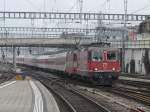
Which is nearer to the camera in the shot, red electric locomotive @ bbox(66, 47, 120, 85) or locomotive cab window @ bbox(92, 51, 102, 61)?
red electric locomotive @ bbox(66, 47, 120, 85)

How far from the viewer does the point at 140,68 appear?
7531 cm

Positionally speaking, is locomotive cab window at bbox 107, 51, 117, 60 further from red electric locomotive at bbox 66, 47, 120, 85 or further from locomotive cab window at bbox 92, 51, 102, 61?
locomotive cab window at bbox 92, 51, 102, 61

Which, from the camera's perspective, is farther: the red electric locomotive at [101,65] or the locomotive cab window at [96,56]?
the locomotive cab window at [96,56]

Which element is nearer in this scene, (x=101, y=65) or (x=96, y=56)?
(x=101, y=65)

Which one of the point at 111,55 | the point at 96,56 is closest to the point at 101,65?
the point at 96,56

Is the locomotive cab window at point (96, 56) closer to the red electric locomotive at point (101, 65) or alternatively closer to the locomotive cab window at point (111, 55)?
the red electric locomotive at point (101, 65)

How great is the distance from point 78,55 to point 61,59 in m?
18.0

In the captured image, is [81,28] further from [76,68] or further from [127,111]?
[127,111]

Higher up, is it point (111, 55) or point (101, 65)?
point (111, 55)

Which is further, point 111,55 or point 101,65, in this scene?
point 111,55

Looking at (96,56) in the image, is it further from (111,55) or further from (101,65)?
(111,55)

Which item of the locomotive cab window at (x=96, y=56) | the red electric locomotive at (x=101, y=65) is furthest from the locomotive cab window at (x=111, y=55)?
the locomotive cab window at (x=96, y=56)

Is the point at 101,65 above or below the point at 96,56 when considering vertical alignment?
below

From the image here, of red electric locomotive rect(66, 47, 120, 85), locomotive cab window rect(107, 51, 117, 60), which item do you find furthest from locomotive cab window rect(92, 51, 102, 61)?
locomotive cab window rect(107, 51, 117, 60)
